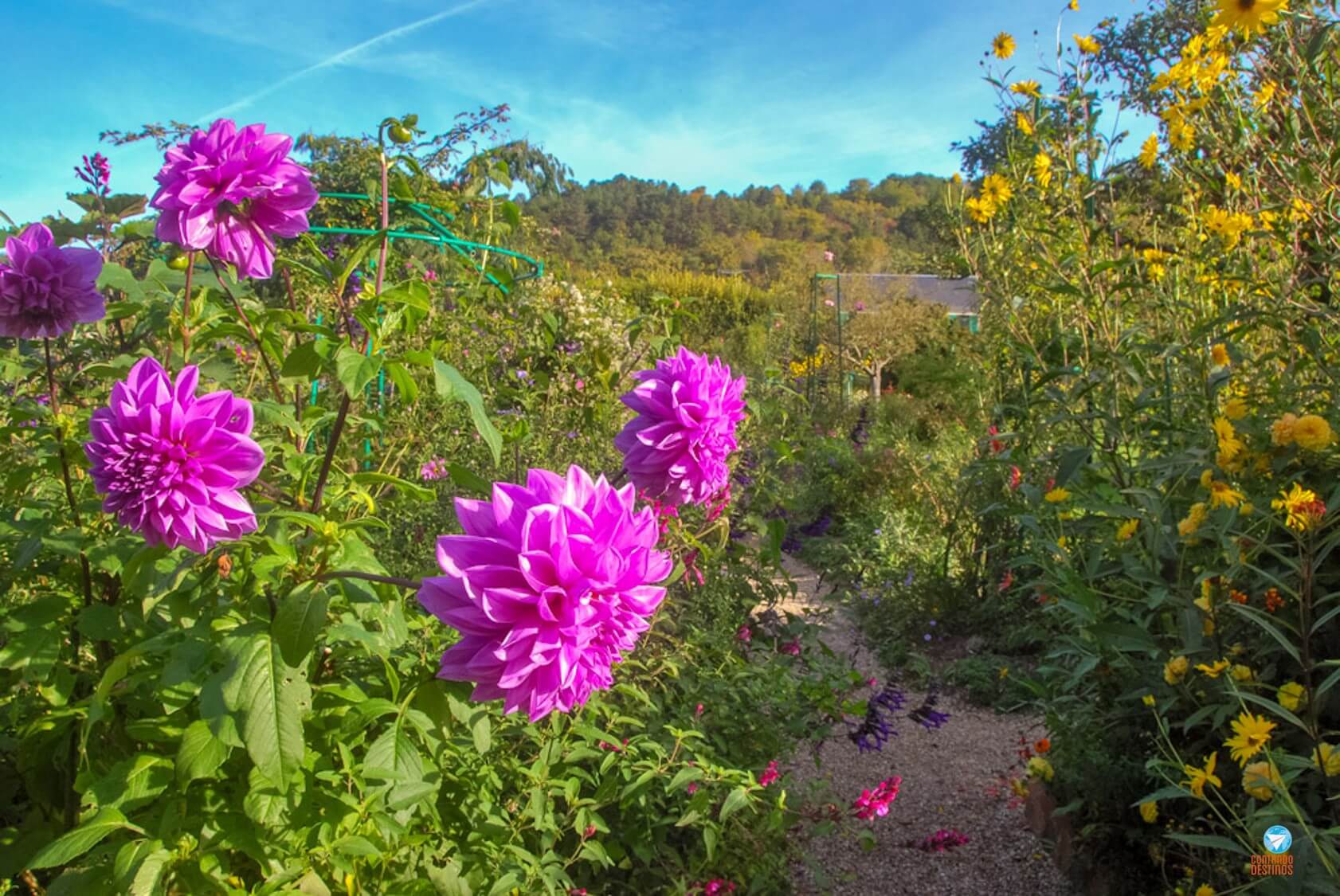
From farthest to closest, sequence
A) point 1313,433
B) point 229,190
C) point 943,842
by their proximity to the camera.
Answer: point 943,842
point 1313,433
point 229,190

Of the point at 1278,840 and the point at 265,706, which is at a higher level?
the point at 265,706

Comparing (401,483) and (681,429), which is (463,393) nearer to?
(401,483)

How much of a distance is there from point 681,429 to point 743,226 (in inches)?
1447

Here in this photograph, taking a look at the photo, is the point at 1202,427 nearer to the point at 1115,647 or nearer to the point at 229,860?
the point at 1115,647

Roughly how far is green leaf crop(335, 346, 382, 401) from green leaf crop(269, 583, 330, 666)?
211 millimetres

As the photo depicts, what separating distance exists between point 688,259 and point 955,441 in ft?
76.8

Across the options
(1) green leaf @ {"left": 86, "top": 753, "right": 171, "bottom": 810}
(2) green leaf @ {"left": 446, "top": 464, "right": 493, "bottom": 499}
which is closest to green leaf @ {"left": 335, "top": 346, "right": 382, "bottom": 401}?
(2) green leaf @ {"left": 446, "top": 464, "right": 493, "bottom": 499}

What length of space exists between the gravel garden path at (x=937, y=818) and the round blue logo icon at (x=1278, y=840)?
0.89m

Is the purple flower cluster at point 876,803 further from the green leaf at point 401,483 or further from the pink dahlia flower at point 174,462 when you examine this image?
the pink dahlia flower at point 174,462

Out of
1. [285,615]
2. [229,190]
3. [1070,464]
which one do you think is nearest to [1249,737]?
[1070,464]

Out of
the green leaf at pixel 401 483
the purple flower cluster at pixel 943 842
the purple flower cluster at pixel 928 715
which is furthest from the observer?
the purple flower cluster at pixel 928 715

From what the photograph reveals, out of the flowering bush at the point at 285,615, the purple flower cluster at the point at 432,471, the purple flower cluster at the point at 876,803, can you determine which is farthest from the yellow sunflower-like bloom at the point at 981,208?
the purple flower cluster at the point at 432,471

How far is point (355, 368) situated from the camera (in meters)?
0.95

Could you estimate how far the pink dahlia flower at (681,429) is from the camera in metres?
1.24
